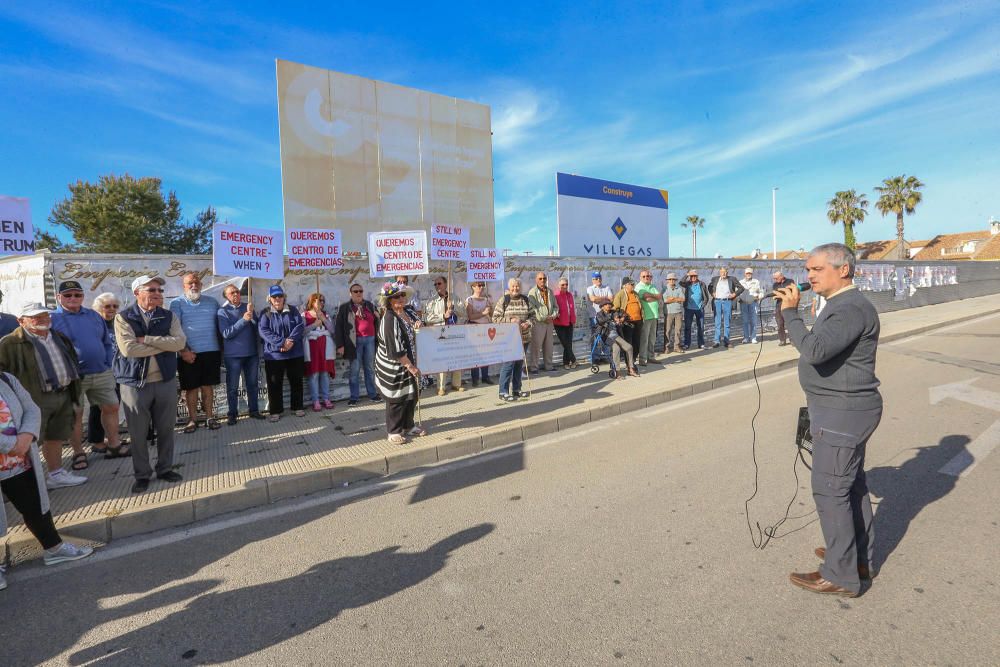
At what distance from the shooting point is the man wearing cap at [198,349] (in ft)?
21.6

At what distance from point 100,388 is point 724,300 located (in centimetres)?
1235

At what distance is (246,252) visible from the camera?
23.5 feet

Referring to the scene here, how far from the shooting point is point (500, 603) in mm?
2838

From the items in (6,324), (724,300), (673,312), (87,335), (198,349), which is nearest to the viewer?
(6,324)

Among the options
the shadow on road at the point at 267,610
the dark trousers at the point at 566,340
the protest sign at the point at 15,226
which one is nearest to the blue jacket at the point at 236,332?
the protest sign at the point at 15,226

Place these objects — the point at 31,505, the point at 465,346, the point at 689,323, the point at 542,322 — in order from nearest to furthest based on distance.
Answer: the point at 31,505, the point at 465,346, the point at 542,322, the point at 689,323

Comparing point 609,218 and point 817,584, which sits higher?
point 609,218

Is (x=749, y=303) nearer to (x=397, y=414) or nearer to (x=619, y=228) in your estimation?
(x=619, y=228)

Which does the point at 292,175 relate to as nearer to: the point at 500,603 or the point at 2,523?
the point at 2,523

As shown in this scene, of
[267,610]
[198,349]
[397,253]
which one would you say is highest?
[397,253]

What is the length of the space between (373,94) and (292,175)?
126 inches

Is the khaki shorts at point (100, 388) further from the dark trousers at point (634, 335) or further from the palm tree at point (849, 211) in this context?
the palm tree at point (849, 211)

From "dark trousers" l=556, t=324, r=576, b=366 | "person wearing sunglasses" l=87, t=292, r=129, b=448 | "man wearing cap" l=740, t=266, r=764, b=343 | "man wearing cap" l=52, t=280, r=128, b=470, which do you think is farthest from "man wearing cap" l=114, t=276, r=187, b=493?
"man wearing cap" l=740, t=266, r=764, b=343

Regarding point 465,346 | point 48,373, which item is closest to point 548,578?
point 465,346
